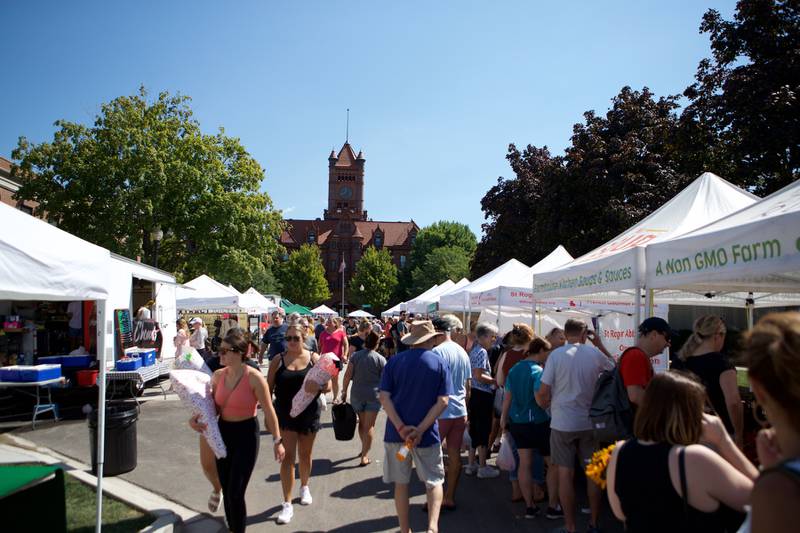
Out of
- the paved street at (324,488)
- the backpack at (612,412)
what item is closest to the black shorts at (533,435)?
the paved street at (324,488)

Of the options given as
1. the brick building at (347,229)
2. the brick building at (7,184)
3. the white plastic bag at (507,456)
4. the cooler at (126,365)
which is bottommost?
the white plastic bag at (507,456)

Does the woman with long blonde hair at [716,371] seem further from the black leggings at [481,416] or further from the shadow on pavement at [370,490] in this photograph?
the shadow on pavement at [370,490]

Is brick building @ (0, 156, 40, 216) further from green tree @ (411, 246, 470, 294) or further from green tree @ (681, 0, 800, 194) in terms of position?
green tree @ (411, 246, 470, 294)

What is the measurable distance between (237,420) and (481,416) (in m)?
3.37

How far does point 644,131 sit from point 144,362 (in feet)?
65.5

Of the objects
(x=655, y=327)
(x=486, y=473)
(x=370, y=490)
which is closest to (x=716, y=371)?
(x=655, y=327)

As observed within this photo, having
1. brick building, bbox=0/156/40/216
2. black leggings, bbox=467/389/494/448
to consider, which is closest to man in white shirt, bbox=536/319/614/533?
black leggings, bbox=467/389/494/448

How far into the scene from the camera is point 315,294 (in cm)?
8381

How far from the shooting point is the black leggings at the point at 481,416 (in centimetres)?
707

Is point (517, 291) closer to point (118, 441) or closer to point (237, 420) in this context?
point (118, 441)

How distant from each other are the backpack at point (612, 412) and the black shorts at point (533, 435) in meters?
0.92

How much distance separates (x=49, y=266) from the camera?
436cm

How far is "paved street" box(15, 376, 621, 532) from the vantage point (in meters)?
5.40

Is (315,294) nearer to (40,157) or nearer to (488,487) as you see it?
(40,157)
